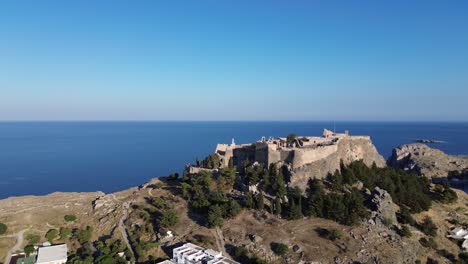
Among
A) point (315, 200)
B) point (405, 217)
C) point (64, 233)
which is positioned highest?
point (315, 200)

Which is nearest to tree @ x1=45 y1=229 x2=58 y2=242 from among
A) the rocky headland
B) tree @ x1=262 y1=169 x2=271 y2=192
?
the rocky headland

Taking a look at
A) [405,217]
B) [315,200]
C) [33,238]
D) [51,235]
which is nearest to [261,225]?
[315,200]

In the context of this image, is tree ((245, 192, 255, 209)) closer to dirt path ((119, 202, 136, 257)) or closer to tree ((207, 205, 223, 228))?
tree ((207, 205, 223, 228))

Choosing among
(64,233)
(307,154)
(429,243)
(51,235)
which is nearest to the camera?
(429,243)

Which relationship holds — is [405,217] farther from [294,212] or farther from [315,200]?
[294,212]

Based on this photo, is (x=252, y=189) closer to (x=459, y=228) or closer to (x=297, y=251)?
(x=297, y=251)

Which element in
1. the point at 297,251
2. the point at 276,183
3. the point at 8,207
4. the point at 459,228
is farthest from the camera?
the point at 8,207

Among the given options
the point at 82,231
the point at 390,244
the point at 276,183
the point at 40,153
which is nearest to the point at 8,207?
the point at 82,231
